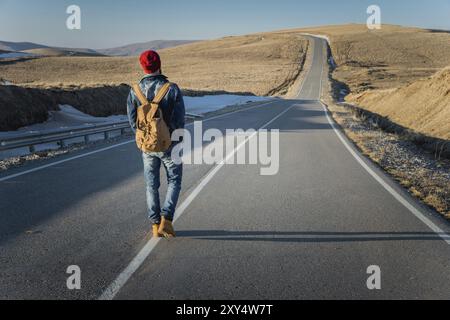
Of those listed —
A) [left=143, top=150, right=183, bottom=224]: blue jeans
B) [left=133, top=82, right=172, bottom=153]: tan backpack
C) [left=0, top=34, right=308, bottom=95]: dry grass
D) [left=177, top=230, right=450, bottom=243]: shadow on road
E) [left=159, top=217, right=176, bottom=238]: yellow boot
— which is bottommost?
[left=177, top=230, right=450, bottom=243]: shadow on road

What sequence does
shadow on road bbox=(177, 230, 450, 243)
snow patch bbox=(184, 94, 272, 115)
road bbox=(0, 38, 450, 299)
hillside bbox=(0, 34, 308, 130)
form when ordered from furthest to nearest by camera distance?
1. snow patch bbox=(184, 94, 272, 115)
2. hillside bbox=(0, 34, 308, 130)
3. shadow on road bbox=(177, 230, 450, 243)
4. road bbox=(0, 38, 450, 299)

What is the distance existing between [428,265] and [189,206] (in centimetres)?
352

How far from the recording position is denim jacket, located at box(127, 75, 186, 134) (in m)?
5.25

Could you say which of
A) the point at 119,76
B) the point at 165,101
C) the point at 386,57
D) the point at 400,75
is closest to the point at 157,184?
the point at 165,101

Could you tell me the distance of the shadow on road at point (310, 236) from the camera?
17.7 ft

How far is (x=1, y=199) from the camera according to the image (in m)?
7.22

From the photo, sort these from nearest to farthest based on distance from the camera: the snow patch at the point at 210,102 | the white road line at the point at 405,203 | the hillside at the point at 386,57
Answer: the white road line at the point at 405,203 → the snow patch at the point at 210,102 → the hillside at the point at 386,57

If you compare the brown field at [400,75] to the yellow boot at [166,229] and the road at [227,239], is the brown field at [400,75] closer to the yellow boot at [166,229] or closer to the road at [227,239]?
the road at [227,239]

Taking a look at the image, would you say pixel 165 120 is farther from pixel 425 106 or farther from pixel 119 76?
pixel 119 76

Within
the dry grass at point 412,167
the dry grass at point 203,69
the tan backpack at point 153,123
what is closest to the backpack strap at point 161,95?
the tan backpack at point 153,123

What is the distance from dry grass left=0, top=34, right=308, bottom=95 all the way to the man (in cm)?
5233

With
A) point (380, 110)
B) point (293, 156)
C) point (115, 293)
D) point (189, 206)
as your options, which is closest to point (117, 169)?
point (189, 206)

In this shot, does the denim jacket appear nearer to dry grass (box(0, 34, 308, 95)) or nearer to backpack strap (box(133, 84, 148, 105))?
backpack strap (box(133, 84, 148, 105))

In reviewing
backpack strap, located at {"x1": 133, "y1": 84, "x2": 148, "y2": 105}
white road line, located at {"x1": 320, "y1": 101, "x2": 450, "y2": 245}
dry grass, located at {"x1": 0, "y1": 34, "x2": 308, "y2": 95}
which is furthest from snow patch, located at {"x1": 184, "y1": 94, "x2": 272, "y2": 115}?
backpack strap, located at {"x1": 133, "y1": 84, "x2": 148, "y2": 105}
